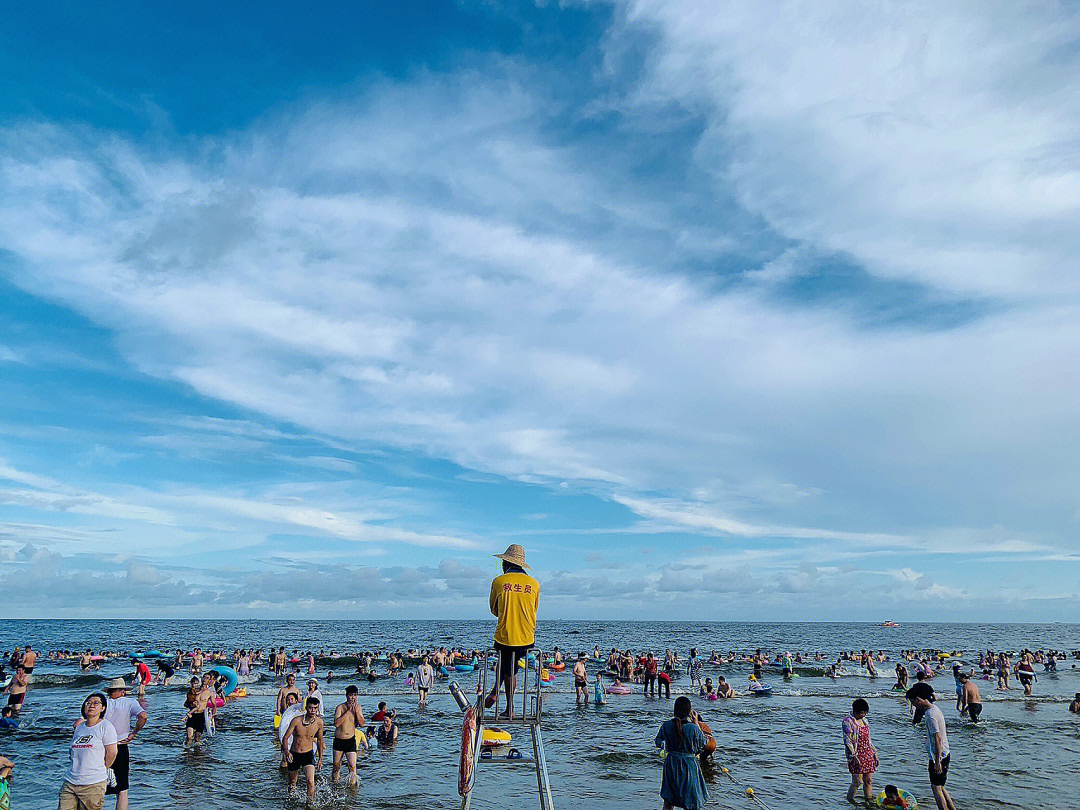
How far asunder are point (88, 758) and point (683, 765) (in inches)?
304

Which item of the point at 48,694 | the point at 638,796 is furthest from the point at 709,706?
the point at 48,694

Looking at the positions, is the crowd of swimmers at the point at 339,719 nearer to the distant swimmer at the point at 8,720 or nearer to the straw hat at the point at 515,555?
the distant swimmer at the point at 8,720

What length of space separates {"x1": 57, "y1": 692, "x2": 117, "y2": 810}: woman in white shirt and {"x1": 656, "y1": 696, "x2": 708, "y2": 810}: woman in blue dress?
23.9 feet

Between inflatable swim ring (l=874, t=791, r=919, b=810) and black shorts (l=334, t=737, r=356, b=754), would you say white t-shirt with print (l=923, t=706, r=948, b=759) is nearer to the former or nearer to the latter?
inflatable swim ring (l=874, t=791, r=919, b=810)

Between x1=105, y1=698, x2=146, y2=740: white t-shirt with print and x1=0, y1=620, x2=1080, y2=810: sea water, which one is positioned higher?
x1=105, y1=698, x2=146, y2=740: white t-shirt with print

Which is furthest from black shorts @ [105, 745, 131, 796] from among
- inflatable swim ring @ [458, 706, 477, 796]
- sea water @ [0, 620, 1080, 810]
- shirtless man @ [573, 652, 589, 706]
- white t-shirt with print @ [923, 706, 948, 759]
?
shirtless man @ [573, 652, 589, 706]

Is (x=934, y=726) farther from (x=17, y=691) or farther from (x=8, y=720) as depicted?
(x=17, y=691)

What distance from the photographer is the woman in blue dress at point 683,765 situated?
881 cm

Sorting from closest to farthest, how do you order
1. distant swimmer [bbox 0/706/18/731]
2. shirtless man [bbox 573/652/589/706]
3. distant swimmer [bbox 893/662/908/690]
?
1. distant swimmer [bbox 0/706/18/731]
2. shirtless man [bbox 573/652/589/706]
3. distant swimmer [bbox 893/662/908/690]

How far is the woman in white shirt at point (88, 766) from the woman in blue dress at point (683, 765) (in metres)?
7.29

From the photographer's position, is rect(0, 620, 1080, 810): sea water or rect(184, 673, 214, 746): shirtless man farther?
rect(184, 673, 214, 746): shirtless man

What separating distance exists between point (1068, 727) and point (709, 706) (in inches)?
494

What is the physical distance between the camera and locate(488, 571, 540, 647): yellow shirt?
816 centimetres

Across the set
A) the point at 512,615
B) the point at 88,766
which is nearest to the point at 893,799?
the point at 512,615
